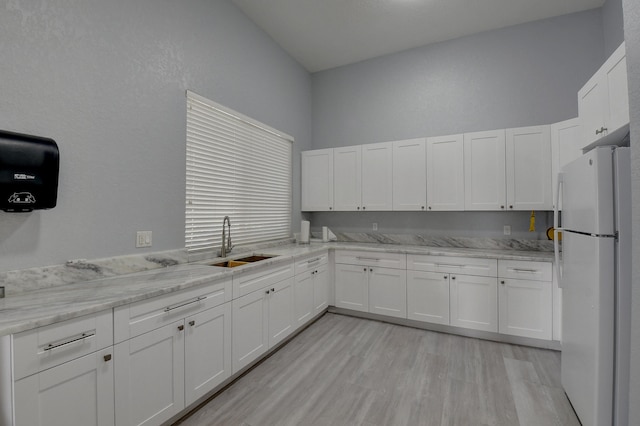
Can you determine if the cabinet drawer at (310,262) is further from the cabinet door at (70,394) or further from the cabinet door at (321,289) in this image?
the cabinet door at (70,394)

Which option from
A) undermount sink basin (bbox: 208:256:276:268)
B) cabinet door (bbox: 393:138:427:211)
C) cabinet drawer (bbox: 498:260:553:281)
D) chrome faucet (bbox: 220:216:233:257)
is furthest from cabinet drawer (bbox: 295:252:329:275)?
cabinet drawer (bbox: 498:260:553:281)

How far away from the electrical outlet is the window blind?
1.21ft

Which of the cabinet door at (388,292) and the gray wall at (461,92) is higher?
the gray wall at (461,92)

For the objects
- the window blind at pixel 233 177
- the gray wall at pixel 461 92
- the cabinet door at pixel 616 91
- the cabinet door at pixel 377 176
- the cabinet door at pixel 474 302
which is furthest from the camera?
the cabinet door at pixel 377 176

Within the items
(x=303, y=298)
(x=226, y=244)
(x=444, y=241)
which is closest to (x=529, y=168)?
(x=444, y=241)

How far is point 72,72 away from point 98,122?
31 centimetres

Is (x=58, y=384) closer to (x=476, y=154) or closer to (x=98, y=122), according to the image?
(x=98, y=122)

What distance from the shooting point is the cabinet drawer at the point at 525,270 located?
2808 mm

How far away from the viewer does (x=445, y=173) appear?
3490mm

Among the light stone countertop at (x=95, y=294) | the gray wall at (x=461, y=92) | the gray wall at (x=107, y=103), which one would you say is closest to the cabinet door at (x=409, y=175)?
the gray wall at (x=461, y=92)

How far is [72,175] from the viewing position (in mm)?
1760

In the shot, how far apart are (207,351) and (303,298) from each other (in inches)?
53.4

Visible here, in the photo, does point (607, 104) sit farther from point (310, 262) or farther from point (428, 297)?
point (310, 262)

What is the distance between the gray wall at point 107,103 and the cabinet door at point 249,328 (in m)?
0.79
